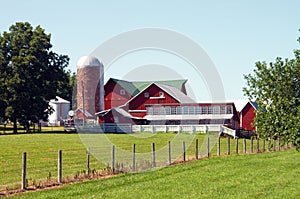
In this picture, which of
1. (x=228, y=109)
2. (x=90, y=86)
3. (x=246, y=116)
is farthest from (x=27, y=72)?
(x=246, y=116)

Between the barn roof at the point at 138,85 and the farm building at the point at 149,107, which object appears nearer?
the farm building at the point at 149,107

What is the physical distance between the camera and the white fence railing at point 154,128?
6119cm

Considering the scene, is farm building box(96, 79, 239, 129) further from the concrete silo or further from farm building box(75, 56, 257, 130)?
the concrete silo

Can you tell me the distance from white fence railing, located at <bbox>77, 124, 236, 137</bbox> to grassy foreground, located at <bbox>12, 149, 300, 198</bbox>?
3769 cm

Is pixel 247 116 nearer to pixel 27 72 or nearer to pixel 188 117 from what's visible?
pixel 188 117

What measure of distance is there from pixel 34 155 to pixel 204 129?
34029mm

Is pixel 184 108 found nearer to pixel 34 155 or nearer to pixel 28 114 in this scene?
pixel 28 114

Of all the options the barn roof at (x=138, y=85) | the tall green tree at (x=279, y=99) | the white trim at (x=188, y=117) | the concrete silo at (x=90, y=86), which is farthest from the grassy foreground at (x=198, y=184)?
the barn roof at (x=138, y=85)

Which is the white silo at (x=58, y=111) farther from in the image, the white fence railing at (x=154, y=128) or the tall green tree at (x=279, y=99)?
the tall green tree at (x=279, y=99)

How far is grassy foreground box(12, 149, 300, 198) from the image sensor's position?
1508cm

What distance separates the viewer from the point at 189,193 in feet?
50.1

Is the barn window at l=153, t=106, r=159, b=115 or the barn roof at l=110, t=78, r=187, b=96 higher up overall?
the barn roof at l=110, t=78, r=187, b=96

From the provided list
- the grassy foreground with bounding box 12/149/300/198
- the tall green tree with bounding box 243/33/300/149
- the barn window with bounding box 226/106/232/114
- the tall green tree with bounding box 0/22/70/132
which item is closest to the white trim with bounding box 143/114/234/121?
the barn window with bounding box 226/106/232/114

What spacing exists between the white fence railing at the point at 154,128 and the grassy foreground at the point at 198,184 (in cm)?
3769
